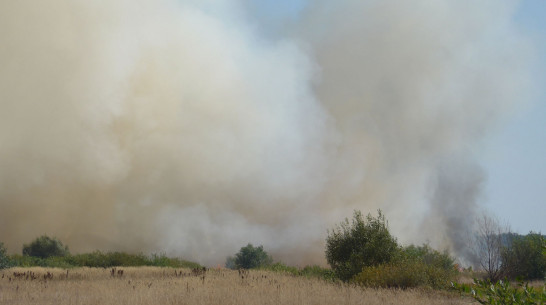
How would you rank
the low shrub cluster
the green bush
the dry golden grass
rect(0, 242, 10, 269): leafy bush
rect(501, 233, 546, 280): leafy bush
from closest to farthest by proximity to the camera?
the dry golden grass < the green bush < rect(0, 242, 10, 269): leafy bush < rect(501, 233, 546, 280): leafy bush < the low shrub cluster

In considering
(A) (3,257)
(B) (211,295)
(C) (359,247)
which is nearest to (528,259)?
(C) (359,247)

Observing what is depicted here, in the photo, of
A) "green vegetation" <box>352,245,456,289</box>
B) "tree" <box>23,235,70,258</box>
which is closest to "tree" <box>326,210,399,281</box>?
"green vegetation" <box>352,245,456,289</box>

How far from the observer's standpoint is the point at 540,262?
112 feet

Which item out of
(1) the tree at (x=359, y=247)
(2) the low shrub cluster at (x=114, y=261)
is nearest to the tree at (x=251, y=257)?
(2) the low shrub cluster at (x=114, y=261)

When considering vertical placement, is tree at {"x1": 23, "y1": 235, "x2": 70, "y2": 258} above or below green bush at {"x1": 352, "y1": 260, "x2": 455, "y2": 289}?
above

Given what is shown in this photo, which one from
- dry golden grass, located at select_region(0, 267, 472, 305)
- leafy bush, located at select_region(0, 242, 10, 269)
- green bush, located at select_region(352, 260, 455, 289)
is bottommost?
dry golden grass, located at select_region(0, 267, 472, 305)

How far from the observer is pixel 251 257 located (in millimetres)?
36656

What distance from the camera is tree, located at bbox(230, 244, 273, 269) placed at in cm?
3662

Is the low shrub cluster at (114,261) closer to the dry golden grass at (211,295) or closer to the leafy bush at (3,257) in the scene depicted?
the leafy bush at (3,257)

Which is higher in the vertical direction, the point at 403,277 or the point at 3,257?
the point at 3,257

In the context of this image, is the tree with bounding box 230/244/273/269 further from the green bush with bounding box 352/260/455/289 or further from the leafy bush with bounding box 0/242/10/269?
the green bush with bounding box 352/260/455/289

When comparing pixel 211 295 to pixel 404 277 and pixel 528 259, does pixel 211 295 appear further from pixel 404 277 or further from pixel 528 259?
pixel 528 259

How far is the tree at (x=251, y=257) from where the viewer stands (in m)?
36.6

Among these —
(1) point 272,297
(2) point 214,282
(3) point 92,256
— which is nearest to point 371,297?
(1) point 272,297
